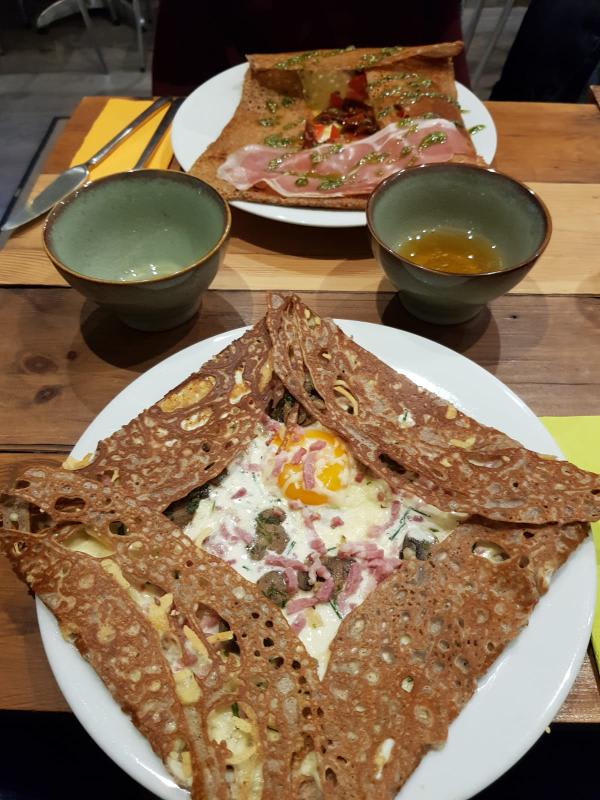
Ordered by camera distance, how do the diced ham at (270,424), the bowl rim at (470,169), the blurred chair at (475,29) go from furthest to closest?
1. the blurred chair at (475,29)
2. the bowl rim at (470,169)
3. the diced ham at (270,424)

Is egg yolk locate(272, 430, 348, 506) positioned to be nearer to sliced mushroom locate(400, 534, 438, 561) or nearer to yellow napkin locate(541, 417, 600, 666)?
sliced mushroom locate(400, 534, 438, 561)

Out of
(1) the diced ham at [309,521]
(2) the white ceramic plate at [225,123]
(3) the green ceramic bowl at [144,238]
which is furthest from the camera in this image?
(2) the white ceramic plate at [225,123]

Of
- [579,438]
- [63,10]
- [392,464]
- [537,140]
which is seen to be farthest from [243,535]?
[63,10]

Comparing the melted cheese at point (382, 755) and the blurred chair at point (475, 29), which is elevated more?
the melted cheese at point (382, 755)

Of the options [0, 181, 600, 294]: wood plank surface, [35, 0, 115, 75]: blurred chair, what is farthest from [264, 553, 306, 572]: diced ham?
[35, 0, 115, 75]: blurred chair

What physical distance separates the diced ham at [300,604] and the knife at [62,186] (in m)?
1.87

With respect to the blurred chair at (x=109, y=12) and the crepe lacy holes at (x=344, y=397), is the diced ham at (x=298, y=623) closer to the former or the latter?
the crepe lacy holes at (x=344, y=397)

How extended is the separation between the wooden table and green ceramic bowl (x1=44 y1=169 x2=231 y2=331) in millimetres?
160

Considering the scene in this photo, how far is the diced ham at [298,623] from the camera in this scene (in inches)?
53.1

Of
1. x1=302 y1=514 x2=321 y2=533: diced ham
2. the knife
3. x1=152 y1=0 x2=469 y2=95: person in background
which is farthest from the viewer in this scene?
x1=152 y1=0 x2=469 y2=95: person in background

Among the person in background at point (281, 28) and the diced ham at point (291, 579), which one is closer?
the diced ham at point (291, 579)

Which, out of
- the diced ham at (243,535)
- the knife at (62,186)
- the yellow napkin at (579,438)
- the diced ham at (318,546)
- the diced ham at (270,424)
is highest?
the knife at (62,186)

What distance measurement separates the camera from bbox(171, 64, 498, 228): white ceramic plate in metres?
2.24

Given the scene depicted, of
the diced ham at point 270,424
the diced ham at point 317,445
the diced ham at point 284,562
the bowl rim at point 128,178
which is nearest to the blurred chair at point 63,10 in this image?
the bowl rim at point 128,178
